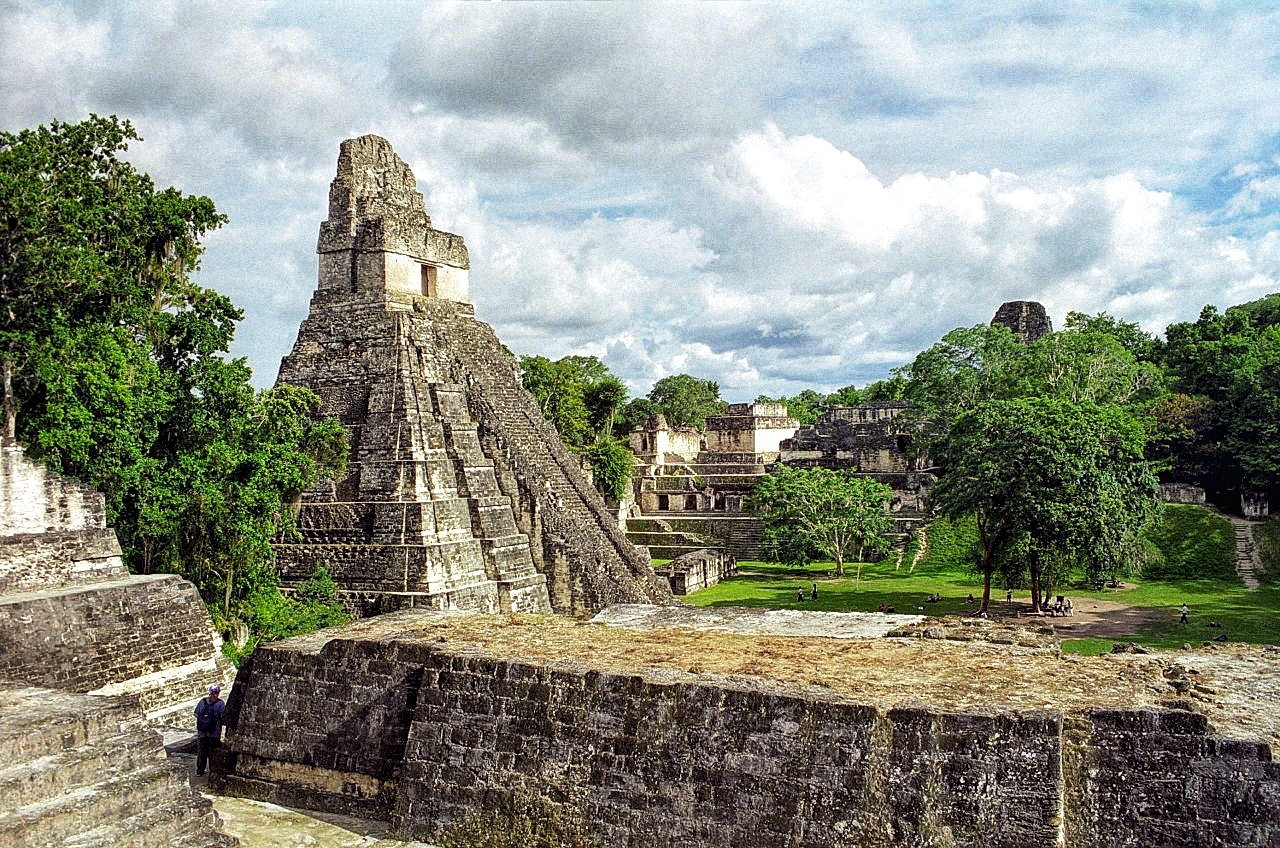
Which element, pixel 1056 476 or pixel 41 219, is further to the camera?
pixel 1056 476

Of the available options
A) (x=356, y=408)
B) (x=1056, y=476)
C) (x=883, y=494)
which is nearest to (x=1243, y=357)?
(x=883, y=494)

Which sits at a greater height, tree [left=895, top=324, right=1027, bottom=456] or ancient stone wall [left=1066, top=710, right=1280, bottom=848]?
tree [left=895, top=324, right=1027, bottom=456]

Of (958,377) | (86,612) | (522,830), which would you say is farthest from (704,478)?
→ (522,830)

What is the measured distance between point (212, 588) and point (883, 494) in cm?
2235

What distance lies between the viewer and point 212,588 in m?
15.3

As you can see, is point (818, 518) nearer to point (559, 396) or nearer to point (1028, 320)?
point (559, 396)

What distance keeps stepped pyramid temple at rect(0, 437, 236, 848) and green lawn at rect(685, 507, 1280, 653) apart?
35.0 ft

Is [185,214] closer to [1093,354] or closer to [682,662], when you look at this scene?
[682,662]

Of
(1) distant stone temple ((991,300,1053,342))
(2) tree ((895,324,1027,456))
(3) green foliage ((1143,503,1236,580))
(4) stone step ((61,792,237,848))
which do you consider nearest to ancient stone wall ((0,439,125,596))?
(4) stone step ((61,792,237,848))

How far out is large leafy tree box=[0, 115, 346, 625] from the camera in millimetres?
13422

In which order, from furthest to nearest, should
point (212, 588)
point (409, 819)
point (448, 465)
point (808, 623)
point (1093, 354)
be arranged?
1. point (1093, 354)
2. point (448, 465)
3. point (212, 588)
4. point (808, 623)
5. point (409, 819)

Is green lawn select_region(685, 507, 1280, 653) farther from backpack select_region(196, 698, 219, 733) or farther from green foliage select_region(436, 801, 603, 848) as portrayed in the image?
green foliage select_region(436, 801, 603, 848)

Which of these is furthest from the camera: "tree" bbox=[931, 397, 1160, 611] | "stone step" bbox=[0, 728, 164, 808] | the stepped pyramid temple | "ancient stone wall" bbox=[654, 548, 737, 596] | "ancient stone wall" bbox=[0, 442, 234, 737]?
"ancient stone wall" bbox=[654, 548, 737, 596]

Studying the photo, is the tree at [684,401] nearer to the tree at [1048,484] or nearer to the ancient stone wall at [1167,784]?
the tree at [1048,484]
